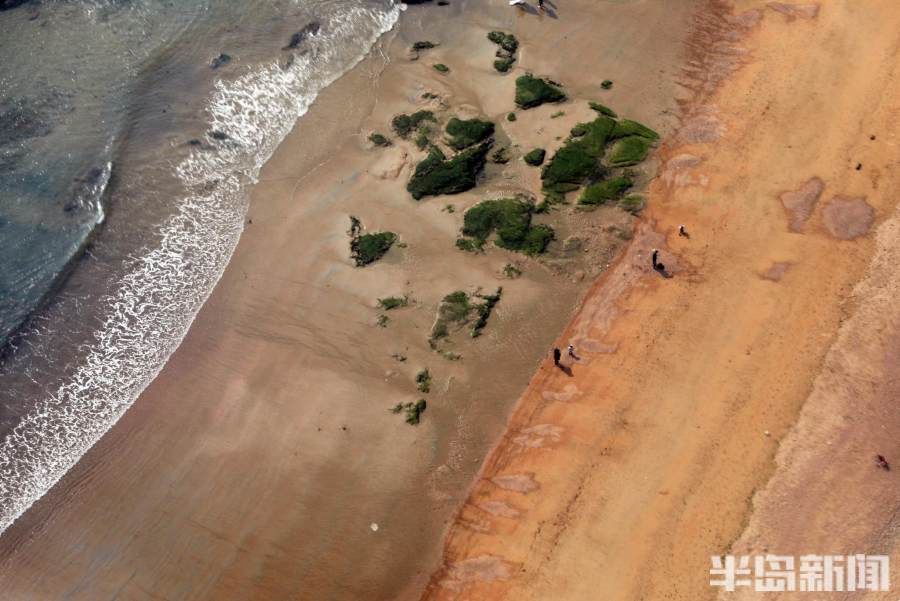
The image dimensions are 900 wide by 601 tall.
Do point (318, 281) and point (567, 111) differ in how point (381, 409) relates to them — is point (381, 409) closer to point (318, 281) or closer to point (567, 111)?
point (318, 281)

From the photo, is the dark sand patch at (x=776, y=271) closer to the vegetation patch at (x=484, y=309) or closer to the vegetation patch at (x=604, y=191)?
the vegetation patch at (x=604, y=191)

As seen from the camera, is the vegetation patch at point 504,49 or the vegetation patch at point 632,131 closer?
the vegetation patch at point 632,131

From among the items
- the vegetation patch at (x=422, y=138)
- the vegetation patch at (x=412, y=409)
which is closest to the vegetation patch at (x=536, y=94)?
the vegetation patch at (x=422, y=138)

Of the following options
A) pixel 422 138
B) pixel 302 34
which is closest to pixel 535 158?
pixel 422 138

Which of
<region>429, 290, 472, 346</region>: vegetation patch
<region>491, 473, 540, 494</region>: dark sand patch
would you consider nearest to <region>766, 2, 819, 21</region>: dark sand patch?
<region>429, 290, 472, 346</region>: vegetation patch

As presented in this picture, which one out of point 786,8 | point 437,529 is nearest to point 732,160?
point 786,8
